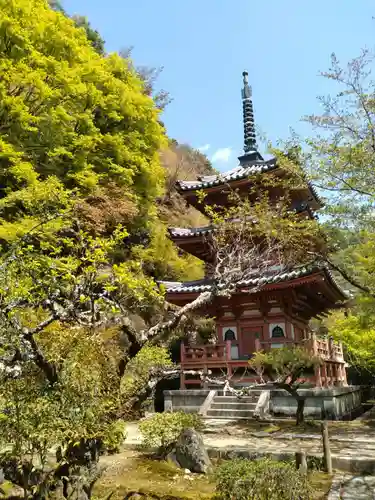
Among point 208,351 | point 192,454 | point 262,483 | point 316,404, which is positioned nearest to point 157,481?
point 192,454

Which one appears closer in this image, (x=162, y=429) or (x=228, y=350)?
(x=162, y=429)

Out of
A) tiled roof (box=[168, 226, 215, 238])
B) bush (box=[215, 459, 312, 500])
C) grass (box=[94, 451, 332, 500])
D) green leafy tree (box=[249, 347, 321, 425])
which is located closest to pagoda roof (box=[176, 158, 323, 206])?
tiled roof (box=[168, 226, 215, 238])

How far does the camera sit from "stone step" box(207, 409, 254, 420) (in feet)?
46.7

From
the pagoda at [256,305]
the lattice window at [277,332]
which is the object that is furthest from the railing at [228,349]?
the lattice window at [277,332]

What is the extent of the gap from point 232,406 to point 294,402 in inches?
89.0

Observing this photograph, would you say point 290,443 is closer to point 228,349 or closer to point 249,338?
point 228,349

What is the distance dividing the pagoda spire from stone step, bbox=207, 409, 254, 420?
14.8 m

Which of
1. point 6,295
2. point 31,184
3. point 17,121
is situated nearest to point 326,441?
point 6,295

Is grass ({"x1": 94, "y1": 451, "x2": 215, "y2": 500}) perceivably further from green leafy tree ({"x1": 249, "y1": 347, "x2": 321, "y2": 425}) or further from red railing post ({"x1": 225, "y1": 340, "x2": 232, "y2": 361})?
red railing post ({"x1": 225, "y1": 340, "x2": 232, "y2": 361})

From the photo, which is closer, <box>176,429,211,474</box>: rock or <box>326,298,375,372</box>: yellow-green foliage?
<box>176,429,211,474</box>: rock

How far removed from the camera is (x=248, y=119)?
2575cm

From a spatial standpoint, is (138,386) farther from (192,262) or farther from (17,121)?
(192,262)

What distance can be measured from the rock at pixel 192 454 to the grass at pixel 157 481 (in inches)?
8.6

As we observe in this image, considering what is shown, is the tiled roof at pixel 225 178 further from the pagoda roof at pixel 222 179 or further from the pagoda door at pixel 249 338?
the pagoda door at pixel 249 338
